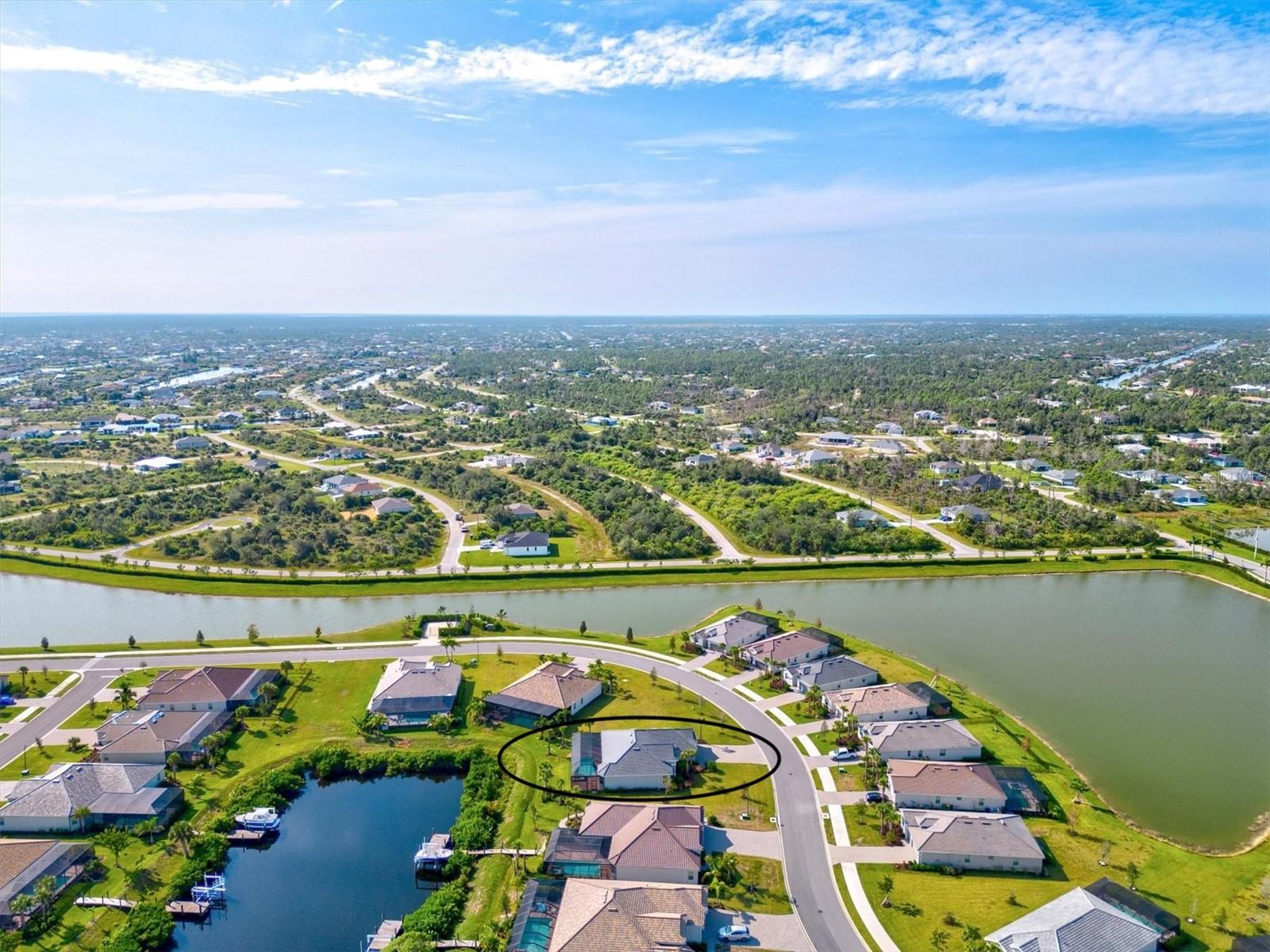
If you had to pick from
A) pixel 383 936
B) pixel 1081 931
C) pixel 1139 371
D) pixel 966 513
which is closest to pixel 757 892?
pixel 1081 931

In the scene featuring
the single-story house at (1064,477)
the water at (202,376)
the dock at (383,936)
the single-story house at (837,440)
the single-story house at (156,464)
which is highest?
the water at (202,376)

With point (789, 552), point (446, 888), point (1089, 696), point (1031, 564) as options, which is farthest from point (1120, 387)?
point (446, 888)

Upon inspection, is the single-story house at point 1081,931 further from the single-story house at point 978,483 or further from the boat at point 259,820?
the single-story house at point 978,483

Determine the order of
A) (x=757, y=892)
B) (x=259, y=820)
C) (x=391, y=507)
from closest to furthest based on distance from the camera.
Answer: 1. (x=757, y=892)
2. (x=259, y=820)
3. (x=391, y=507)

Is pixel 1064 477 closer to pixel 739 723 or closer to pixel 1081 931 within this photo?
pixel 739 723

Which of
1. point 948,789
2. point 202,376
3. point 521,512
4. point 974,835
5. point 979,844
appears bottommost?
point 979,844

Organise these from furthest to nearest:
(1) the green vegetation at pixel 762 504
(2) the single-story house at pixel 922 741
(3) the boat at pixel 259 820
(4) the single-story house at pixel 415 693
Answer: (1) the green vegetation at pixel 762 504 → (4) the single-story house at pixel 415 693 → (2) the single-story house at pixel 922 741 → (3) the boat at pixel 259 820

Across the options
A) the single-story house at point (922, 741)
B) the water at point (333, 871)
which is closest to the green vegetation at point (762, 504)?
the single-story house at point (922, 741)

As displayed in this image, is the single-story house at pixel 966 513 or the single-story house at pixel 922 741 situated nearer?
the single-story house at pixel 922 741
